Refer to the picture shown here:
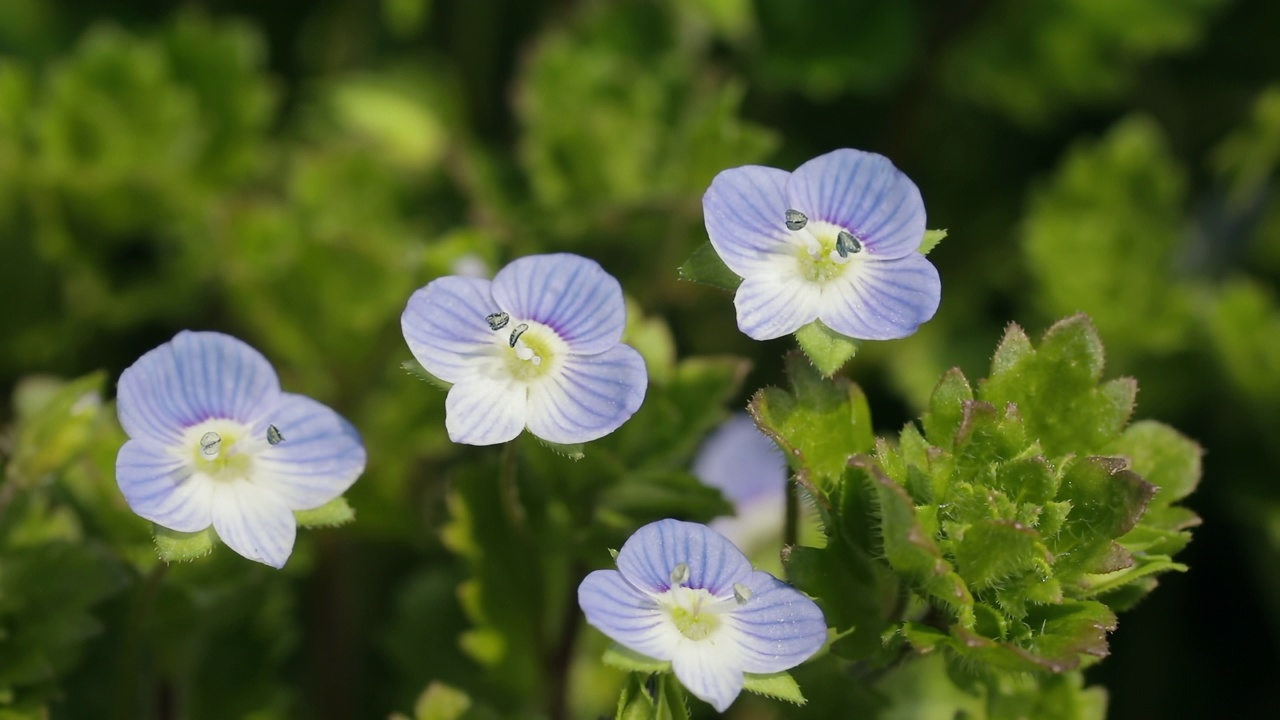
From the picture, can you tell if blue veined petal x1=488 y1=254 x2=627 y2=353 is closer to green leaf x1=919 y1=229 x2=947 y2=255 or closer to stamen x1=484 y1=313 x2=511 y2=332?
stamen x1=484 y1=313 x2=511 y2=332

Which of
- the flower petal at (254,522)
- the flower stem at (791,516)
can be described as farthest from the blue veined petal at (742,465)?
the flower petal at (254,522)

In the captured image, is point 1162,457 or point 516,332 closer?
point 516,332

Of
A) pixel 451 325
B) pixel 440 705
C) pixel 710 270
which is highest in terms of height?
pixel 710 270

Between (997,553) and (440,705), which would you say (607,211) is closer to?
(440,705)

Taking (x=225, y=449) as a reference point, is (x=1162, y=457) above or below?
above

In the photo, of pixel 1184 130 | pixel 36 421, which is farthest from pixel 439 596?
pixel 1184 130

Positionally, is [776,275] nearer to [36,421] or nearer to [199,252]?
[36,421]

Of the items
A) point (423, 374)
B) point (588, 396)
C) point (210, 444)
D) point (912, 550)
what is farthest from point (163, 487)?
point (912, 550)
